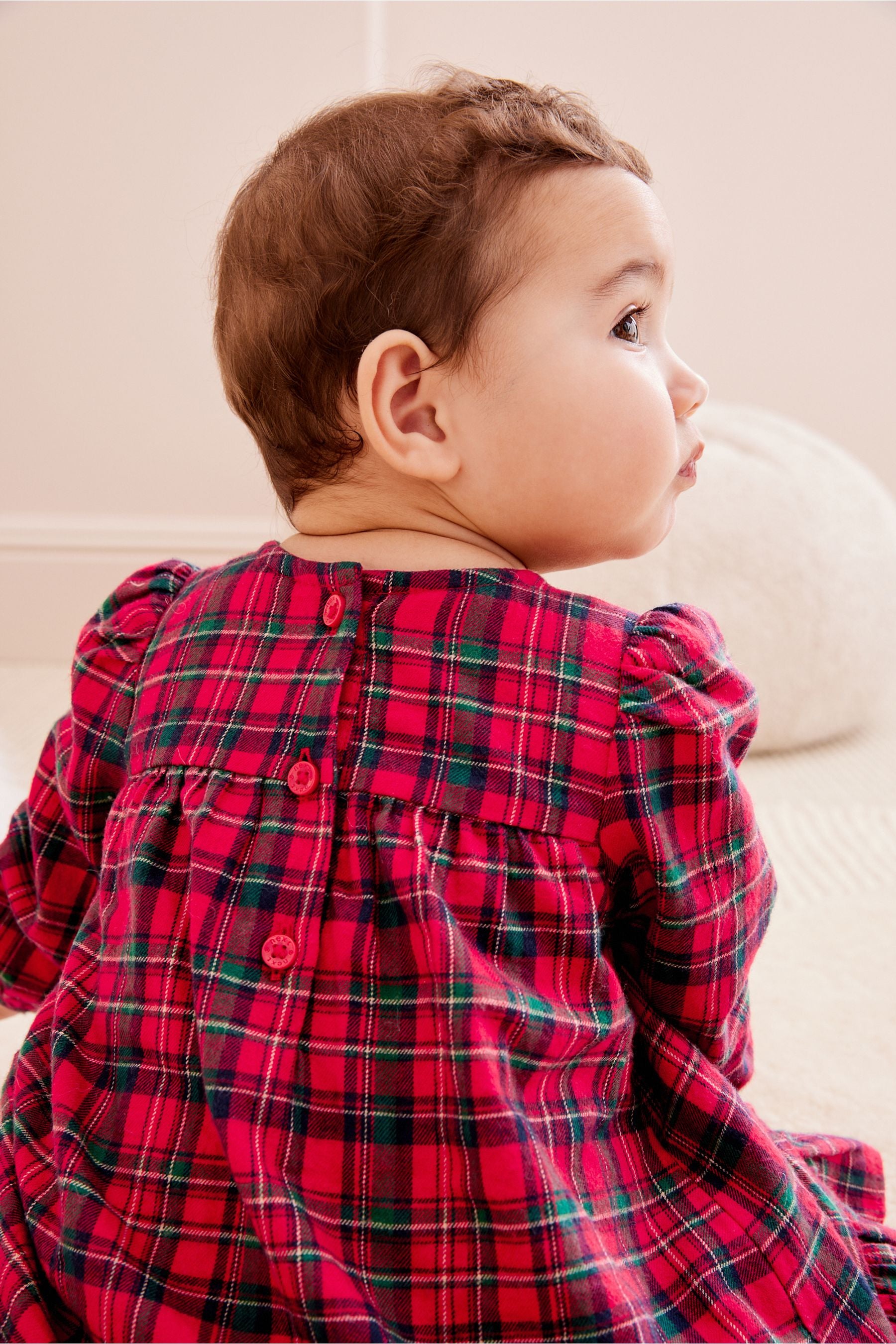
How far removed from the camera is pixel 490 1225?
49 cm

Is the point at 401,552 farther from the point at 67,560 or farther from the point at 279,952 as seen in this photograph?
the point at 67,560

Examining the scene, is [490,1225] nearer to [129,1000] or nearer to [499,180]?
[129,1000]

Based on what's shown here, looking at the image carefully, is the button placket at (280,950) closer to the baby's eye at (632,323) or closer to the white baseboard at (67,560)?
the baby's eye at (632,323)

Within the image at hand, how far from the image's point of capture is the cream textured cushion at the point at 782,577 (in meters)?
1.38

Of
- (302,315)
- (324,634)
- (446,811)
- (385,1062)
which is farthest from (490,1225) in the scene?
(302,315)

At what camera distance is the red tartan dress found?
0.49m

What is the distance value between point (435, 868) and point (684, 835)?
125mm

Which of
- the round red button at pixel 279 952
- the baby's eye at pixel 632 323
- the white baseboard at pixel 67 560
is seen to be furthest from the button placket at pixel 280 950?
the white baseboard at pixel 67 560

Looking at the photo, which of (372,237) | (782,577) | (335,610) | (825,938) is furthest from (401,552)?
(782,577)

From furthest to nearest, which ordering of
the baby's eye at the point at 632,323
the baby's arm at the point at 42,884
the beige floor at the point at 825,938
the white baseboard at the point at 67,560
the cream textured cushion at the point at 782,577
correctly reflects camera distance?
the white baseboard at the point at 67,560 < the cream textured cushion at the point at 782,577 < the beige floor at the point at 825,938 < the baby's arm at the point at 42,884 < the baby's eye at the point at 632,323

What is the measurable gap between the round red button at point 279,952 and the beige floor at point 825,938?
0.42 m

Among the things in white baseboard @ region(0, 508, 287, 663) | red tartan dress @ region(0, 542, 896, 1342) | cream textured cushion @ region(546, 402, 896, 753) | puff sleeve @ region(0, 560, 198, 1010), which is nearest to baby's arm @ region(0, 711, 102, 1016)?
puff sleeve @ region(0, 560, 198, 1010)

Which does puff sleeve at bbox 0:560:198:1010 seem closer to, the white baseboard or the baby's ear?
the baby's ear

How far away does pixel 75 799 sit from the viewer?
0.66 meters
